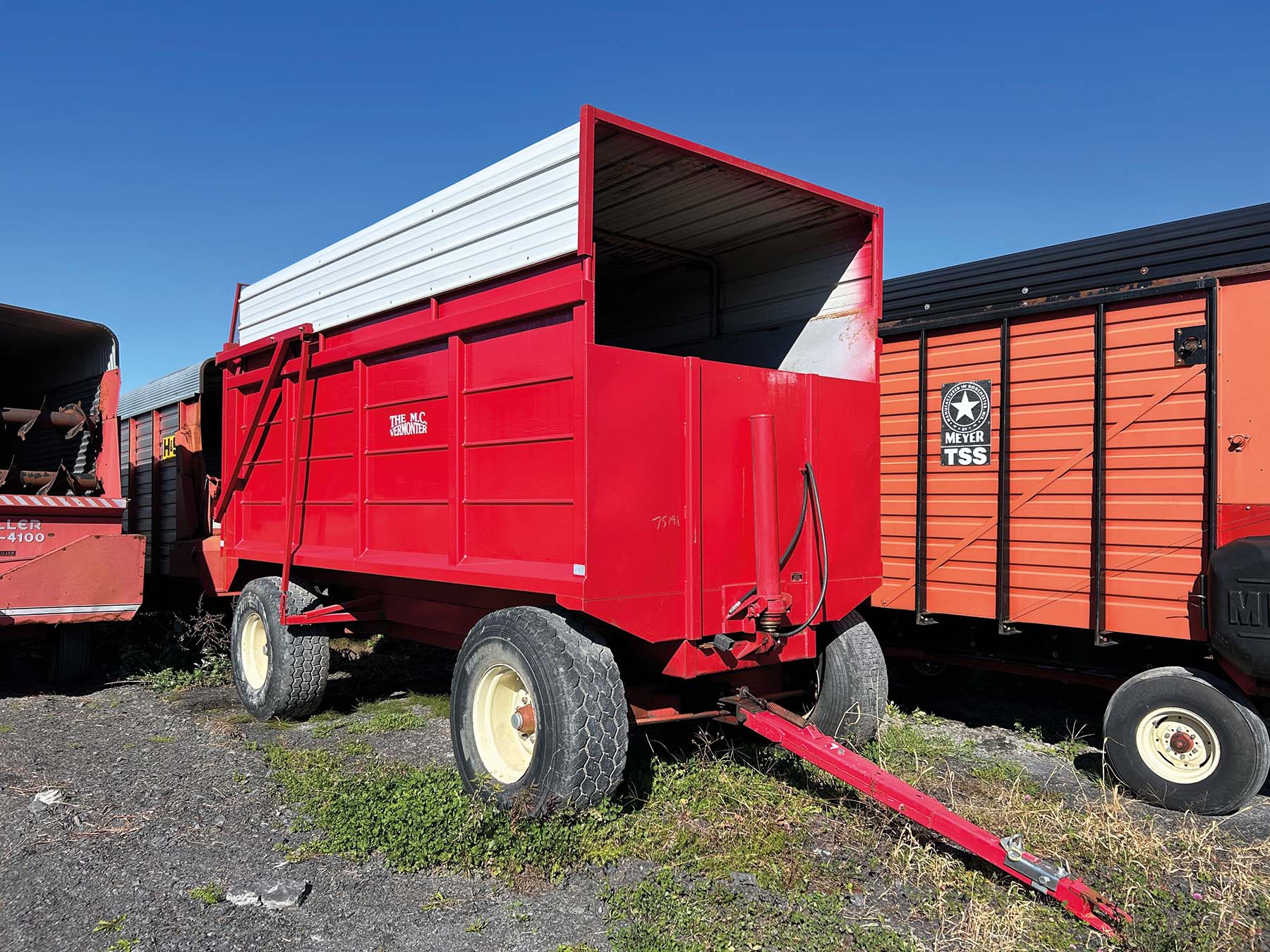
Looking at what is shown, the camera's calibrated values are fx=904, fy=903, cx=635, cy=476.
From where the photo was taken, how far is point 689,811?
438 cm

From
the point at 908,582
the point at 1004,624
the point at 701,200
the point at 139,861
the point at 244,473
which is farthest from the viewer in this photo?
the point at 244,473

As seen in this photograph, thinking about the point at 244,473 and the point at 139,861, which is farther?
the point at 244,473

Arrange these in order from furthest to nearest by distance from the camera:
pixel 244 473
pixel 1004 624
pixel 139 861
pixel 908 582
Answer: pixel 244 473 → pixel 908 582 → pixel 1004 624 → pixel 139 861

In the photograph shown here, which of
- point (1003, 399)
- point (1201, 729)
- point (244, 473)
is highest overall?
point (1003, 399)

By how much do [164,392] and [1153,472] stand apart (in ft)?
32.0

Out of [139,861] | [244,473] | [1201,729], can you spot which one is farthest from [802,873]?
[244,473]

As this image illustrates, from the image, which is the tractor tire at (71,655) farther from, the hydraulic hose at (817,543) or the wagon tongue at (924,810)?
the hydraulic hose at (817,543)

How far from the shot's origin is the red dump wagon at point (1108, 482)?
4.81 metres

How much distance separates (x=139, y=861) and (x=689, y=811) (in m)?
2.48

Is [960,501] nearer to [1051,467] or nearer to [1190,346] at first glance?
[1051,467]

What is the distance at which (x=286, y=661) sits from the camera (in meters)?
6.33

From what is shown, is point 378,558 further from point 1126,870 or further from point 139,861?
point 1126,870

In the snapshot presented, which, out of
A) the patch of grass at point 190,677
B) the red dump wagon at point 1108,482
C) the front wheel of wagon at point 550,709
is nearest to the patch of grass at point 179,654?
the patch of grass at point 190,677

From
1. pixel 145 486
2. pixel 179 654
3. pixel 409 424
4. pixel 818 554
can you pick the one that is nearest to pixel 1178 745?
pixel 818 554
